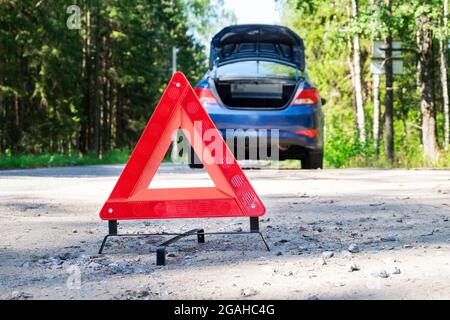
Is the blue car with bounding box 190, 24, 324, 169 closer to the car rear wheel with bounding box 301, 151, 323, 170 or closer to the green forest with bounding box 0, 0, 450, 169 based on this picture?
the car rear wheel with bounding box 301, 151, 323, 170

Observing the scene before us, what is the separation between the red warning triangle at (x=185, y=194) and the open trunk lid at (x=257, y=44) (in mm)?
7162

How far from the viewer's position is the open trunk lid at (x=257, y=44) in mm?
12672

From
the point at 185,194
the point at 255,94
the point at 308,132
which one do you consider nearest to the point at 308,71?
the point at 308,132

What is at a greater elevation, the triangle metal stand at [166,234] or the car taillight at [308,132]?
the car taillight at [308,132]

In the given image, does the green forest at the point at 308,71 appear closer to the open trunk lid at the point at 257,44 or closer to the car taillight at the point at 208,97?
the open trunk lid at the point at 257,44

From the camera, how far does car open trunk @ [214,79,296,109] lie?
11828mm

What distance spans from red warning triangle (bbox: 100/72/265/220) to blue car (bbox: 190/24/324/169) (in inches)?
249

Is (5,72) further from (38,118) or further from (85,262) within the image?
(85,262)

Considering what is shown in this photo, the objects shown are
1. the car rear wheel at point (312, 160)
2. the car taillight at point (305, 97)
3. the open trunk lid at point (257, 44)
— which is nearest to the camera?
the car taillight at point (305, 97)

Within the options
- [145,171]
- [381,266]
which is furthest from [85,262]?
[381,266]

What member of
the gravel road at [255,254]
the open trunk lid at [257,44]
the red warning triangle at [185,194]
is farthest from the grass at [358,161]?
the red warning triangle at [185,194]

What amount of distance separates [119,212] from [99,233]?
1109 millimetres

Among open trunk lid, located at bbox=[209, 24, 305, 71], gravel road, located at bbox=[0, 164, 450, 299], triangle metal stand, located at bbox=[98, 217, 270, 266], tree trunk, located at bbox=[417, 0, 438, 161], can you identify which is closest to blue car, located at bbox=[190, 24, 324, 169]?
open trunk lid, located at bbox=[209, 24, 305, 71]
